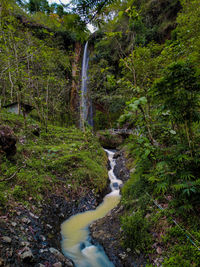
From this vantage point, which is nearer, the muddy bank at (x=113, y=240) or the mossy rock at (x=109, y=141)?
the muddy bank at (x=113, y=240)

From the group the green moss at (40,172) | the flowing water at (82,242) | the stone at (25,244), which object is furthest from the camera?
the green moss at (40,172)

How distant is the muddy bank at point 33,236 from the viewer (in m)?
2.02

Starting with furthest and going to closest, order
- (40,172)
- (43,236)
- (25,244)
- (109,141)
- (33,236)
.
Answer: (109,141) < (40,172) < (43,236) < (33,236) < (25,244)

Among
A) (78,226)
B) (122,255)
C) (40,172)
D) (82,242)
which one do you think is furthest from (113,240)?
(40,172)

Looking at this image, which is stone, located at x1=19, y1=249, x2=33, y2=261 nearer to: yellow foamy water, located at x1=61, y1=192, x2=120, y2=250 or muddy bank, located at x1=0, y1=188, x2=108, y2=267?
muddy bank, located at x1=0, y1=188, x2=108, y2=267

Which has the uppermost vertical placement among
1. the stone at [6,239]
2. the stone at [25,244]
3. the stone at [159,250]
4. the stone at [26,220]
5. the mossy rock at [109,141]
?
the mossy rock at [109,141]

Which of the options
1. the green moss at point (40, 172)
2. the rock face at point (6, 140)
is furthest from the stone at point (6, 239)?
the rock face at point (6, 140)

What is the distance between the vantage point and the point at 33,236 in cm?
257

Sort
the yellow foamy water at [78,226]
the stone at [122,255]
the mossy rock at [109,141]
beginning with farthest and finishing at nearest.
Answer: the mossy rock at [109,141], the yellow foamy water at [78,226], the stone at [122,255]

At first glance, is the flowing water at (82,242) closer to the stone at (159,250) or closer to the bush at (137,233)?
the bush at (137,233)

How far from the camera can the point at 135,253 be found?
2.29 metres

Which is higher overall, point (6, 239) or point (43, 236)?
point (6, 239)

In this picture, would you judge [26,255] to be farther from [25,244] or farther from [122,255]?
[122,255]

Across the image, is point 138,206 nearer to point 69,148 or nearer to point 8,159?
point 8,159
